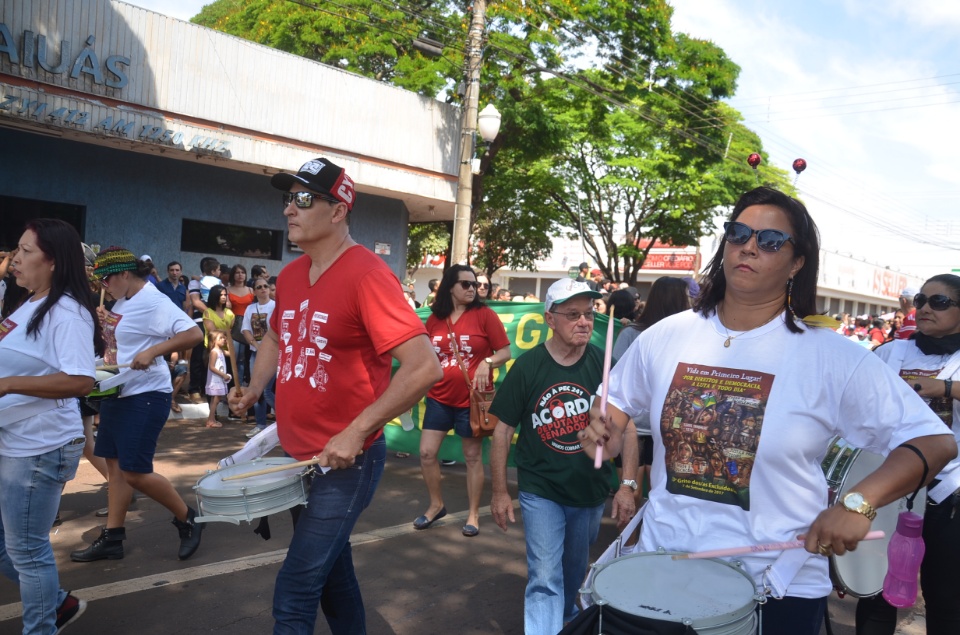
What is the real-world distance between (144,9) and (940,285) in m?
14.3

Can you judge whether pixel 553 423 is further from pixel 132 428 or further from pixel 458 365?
pixel 132 428

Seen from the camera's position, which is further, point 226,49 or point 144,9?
point 226,49

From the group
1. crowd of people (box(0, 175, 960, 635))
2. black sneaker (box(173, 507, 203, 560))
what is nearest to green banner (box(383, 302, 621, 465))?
black sneaker (box(173, 507, 203, 560))

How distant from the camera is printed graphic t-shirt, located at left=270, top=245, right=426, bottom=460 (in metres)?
2.96

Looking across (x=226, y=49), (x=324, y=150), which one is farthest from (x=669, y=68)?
(x=226, y=49)

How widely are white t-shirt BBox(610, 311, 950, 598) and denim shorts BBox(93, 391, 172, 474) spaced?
3744 mm

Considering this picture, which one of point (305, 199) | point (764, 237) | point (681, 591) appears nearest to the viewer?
point (681, 591)

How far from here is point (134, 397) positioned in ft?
16.6

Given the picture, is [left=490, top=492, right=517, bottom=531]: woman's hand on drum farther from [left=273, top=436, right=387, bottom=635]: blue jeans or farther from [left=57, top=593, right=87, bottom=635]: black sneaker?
[left=57, top=593, right=87, bottom=635]: black sneaker

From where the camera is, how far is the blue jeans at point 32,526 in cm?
350

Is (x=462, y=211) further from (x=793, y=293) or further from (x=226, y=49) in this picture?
(x=793, y=293)

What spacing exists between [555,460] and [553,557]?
1.47 ft

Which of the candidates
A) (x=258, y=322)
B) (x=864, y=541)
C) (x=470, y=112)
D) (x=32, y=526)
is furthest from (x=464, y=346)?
(x=470, y=112)

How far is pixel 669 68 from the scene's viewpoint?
22.2 meters
